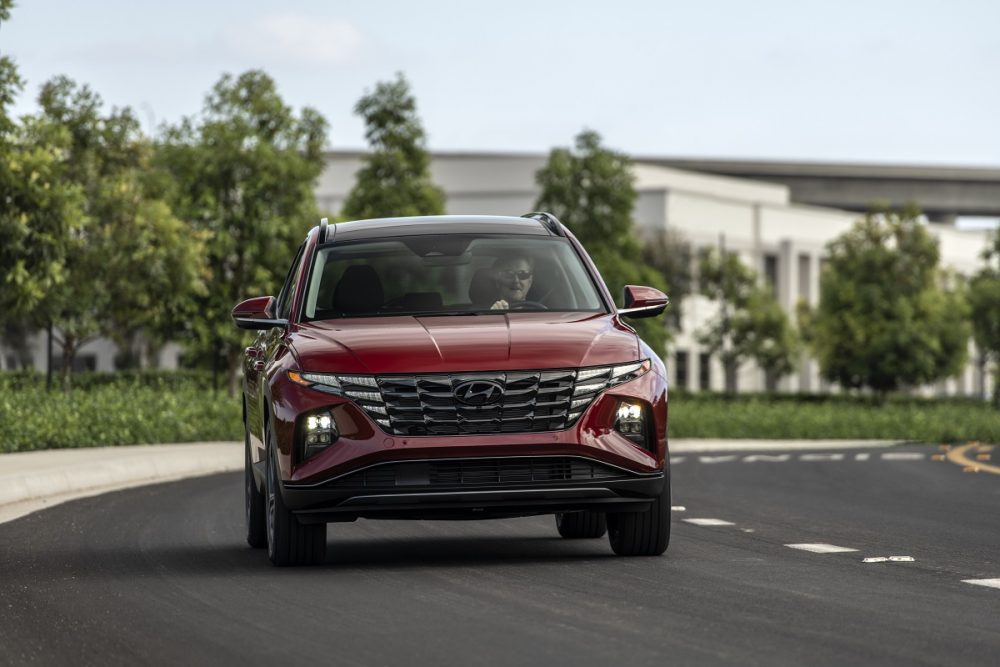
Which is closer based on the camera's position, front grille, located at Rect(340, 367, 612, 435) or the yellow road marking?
front grille, located at Rect(340, 367, 612, 435)

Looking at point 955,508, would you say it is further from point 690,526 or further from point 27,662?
point 27,662

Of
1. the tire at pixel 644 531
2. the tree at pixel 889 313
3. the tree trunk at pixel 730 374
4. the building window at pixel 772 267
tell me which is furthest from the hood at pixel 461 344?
the building window at pixel 772 267

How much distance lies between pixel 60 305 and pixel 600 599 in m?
31.5

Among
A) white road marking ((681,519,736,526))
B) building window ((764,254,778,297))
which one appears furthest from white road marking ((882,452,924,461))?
building window ((764,254,778,297))

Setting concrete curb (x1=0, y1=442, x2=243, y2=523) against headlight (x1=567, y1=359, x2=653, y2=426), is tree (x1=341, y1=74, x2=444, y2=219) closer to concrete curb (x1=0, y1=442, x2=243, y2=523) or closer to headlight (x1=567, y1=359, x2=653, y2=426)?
concrete curb (x1=0, y1=442, x2=243, y2=523)

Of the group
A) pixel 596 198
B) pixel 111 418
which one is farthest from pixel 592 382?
pixel 596 198

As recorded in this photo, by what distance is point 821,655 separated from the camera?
23.1ft

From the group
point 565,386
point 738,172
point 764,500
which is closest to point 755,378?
point 738,172

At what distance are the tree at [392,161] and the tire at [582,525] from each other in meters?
40.7

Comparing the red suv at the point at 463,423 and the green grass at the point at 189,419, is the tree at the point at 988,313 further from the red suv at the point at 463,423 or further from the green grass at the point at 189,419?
the red suv at the point at 463,423

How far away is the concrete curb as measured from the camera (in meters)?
18.1

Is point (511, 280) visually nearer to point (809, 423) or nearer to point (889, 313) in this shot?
point (809, 423)

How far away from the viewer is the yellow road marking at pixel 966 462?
22.8 meters

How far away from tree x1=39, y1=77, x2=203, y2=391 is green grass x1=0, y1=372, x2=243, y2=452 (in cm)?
553
